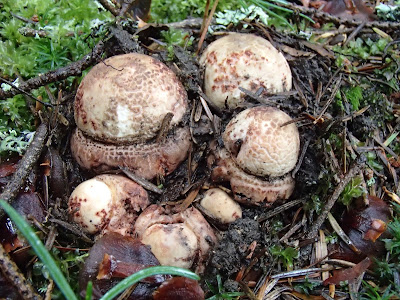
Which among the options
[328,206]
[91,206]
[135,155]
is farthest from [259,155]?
[91,206]

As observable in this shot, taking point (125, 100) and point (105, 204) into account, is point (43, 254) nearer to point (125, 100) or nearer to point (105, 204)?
point (105, 204)

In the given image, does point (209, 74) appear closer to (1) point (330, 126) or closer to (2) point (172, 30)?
(2) point (172, 30)

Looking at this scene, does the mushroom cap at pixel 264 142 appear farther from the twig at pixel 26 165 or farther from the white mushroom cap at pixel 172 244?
the twig at pixel 26 165

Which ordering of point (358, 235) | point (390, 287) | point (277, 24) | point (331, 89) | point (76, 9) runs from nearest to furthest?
point (390, 287), point (358, 235), point (331, 89), point (76, 9), point (277, 24)

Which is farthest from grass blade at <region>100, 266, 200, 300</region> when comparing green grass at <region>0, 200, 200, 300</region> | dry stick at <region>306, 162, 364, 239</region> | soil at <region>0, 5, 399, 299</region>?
dry stick at <region>306, 162, 364, 239</region>

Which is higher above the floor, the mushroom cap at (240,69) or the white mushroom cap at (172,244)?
the mushroom cap at (240,69)

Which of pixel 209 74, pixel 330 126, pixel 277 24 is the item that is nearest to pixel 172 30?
pixel 209 74

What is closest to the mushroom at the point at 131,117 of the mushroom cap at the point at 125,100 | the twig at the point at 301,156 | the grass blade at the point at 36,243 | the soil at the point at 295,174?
the mushroom cap at the point at 125,100
